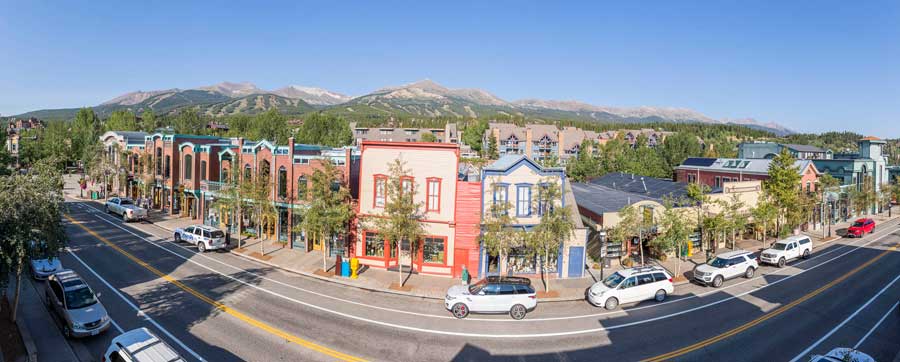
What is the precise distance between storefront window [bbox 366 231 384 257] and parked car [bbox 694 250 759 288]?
20632 millimetres

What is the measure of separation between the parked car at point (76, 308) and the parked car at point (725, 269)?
31459 mm

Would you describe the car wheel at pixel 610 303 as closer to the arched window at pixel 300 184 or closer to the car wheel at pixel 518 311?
the car wheel at pixel 518 311

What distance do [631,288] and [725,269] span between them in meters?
8.82

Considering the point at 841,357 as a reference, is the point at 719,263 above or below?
above

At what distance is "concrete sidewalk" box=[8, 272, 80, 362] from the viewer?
628 inches

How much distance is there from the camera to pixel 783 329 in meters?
20.1

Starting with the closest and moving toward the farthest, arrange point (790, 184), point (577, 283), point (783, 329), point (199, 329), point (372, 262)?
point (199, 329) → point (783, 329) → point (577, 283) → point (372, 262) → point (790, 184)

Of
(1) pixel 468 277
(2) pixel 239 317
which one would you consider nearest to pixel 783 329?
(1) pixel 468 277

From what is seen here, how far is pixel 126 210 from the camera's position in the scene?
44.2 m

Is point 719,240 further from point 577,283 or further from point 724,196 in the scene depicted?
point 577,283

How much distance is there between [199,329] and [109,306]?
20.1 feet

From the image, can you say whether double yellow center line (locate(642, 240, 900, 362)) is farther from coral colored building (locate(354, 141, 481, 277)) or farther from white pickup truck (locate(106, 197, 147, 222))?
white pickup truck (locate(106, 197, 147, 222))

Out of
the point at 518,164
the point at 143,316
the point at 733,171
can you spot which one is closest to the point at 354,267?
the point at 143,316

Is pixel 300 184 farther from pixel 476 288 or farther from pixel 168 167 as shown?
pixel 168 167
